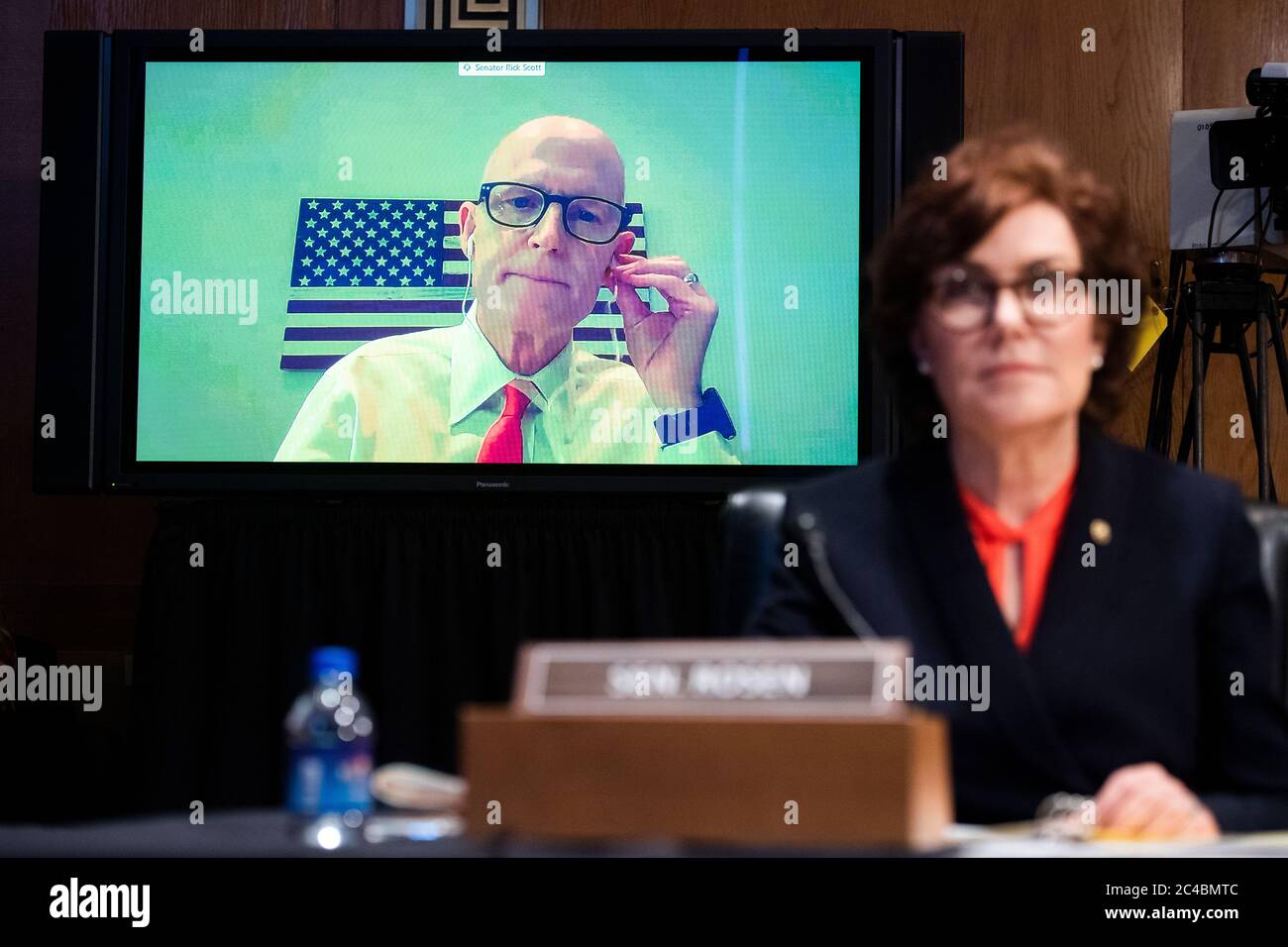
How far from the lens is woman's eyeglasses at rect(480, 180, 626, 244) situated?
2.91 m

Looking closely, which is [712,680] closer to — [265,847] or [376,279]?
[265,847]

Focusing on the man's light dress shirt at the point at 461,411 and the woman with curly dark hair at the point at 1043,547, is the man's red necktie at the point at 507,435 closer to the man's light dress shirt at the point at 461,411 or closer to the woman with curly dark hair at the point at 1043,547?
the man's light dress shirt at the point at 461,411

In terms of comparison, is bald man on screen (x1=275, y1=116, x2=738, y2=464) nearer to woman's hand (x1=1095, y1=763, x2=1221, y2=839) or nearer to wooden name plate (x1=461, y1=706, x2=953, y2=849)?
woman's hand (x1=1095, y1=763, x2=1221, y2=839)

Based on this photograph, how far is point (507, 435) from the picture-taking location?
2857 mm

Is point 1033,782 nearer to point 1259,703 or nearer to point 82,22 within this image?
point 1259,703

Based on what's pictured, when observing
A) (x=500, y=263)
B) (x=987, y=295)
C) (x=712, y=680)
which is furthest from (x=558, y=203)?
(x=712, y=680)

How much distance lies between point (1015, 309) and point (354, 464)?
1916 mm

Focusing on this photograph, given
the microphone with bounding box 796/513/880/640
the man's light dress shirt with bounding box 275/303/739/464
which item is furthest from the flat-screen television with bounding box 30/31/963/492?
the microphone with bounding box 796/513/880/640

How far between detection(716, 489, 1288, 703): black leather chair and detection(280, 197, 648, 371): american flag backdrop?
140 cm

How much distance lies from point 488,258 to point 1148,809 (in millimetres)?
2190

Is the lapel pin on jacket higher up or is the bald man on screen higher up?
the bald man on screen

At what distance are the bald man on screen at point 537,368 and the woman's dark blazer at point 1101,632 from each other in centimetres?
165

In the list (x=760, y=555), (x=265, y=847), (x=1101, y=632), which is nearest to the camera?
(x=265, y=847)
